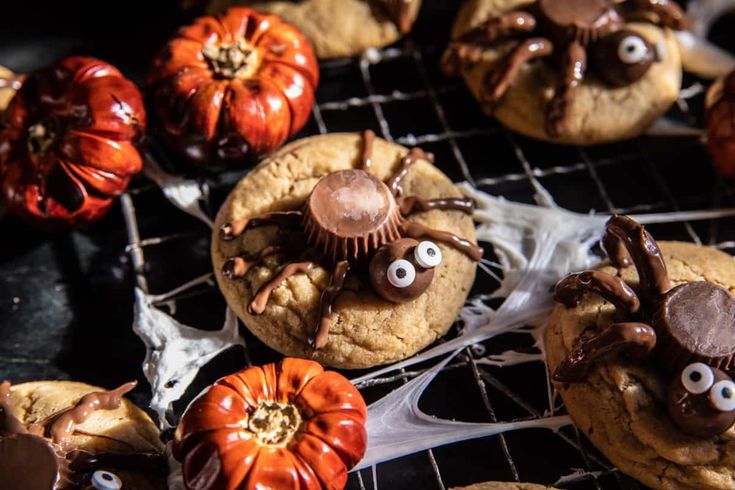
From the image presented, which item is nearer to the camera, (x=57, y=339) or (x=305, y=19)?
(x=57, y=339)

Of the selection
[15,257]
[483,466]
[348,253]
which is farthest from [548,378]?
[15,257]

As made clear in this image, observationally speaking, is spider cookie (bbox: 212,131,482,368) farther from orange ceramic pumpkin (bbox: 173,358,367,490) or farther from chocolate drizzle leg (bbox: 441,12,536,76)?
chocolate drizzle leg (bbox: 441,12,536,76)

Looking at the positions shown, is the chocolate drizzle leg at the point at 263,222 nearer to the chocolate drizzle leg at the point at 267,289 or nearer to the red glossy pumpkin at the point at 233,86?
the chocolate drizzle leg at the point at 267,289

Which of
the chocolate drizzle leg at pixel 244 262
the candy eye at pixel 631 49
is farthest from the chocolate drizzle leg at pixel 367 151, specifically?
the candy eye at pixel 631 49

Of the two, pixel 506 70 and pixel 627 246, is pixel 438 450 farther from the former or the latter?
pixel 506 70

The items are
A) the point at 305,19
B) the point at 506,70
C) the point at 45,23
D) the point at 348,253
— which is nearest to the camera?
the point at 348,253

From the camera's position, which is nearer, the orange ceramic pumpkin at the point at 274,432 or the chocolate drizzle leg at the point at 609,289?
the orange ceramic pumpkin at the point at 274,432

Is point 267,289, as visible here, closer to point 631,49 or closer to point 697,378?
point 697,378
